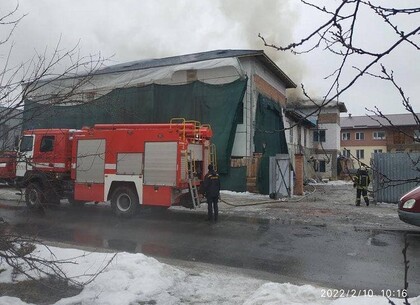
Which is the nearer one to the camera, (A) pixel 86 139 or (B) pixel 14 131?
(B) pixel 14 131

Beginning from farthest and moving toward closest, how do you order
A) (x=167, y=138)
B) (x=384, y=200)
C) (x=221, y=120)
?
(x=221, y=120) < (x=384, y=200) < (x=167, y=138)

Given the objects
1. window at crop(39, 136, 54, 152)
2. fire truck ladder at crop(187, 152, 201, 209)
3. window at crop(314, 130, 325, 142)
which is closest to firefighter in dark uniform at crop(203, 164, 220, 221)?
fire truck ladder at crop(187, 152, 201, 209)

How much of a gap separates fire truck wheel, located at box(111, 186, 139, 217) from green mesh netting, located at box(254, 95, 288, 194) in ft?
25.3

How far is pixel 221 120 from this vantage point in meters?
18.3

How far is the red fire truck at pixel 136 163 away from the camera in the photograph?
1137cm

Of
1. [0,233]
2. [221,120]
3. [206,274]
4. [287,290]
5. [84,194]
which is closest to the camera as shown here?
[0,233]

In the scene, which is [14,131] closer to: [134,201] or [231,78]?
[134,201]

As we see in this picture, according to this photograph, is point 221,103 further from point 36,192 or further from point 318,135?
point 318,135

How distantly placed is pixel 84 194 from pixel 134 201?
1914mm

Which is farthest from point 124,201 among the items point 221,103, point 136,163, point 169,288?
point 221,103

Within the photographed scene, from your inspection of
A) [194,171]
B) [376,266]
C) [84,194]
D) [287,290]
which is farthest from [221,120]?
[287,290]

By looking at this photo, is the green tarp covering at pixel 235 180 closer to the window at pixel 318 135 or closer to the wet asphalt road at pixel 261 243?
the wet asphalt road at pixel 261 243

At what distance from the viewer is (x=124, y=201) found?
39.5 ft

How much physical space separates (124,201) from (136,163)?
4.25 ft
